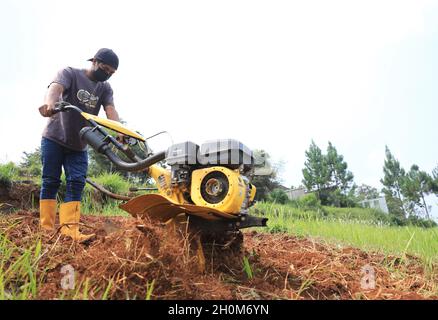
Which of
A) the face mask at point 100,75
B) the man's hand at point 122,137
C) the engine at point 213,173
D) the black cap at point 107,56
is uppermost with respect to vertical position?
the black cap at point 107,56

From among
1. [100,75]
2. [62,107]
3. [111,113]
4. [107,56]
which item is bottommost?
[62,107]

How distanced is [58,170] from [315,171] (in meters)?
34.4

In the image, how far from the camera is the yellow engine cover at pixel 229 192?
2.08 meters

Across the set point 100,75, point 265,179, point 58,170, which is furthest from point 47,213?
point 265,179

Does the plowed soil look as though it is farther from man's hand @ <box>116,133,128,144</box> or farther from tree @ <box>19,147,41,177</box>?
tree @ <box>19,147,41,177</box>

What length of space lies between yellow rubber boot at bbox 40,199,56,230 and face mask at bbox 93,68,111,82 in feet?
3.91

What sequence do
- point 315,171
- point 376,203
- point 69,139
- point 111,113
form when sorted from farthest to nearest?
1. point 315,171
2. point 376,203
3. point 111,113
4. point 69,139

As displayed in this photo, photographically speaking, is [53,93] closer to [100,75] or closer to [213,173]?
[100,75]

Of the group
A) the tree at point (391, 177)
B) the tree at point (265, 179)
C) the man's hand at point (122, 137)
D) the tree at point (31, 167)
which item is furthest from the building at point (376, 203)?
the man's hand at point (122, 137)

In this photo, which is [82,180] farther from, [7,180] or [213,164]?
[7,180]

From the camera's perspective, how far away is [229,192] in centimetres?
207

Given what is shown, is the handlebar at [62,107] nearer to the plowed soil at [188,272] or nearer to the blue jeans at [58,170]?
the blue jeans at [58,170]

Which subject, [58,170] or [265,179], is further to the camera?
[265,179]

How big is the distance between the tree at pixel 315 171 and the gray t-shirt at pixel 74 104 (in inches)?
1275
